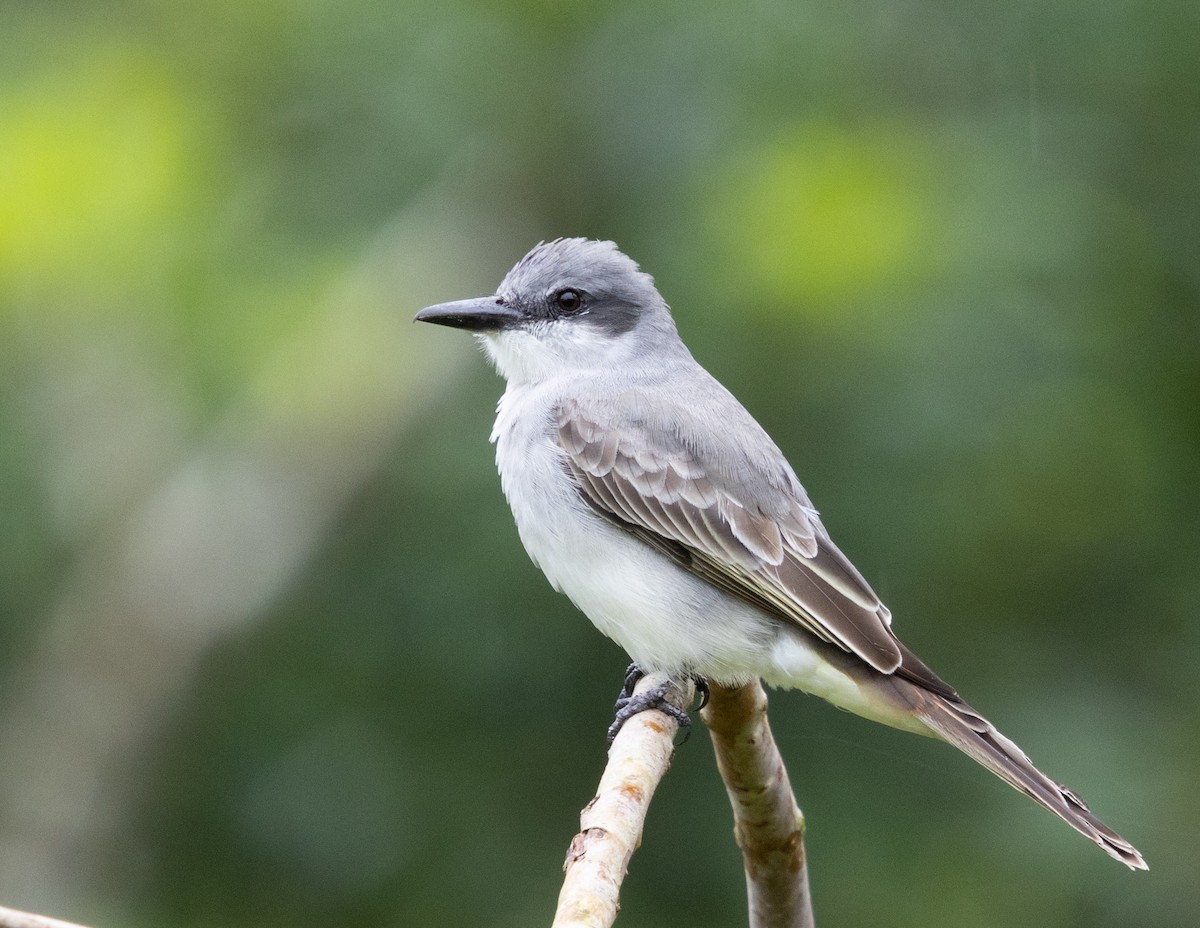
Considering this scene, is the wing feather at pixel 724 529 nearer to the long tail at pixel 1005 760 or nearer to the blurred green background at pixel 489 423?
the long tail at pixel 1005 760

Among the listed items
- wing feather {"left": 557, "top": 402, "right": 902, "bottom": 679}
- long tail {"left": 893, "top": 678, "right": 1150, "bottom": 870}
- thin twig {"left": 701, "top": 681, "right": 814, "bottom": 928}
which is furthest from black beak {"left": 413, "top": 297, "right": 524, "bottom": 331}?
long tail {"left": 893, "top": 678, "right": 1150, "bottom": 870}

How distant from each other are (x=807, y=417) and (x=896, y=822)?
1457 mm

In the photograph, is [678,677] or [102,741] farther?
[102,741]

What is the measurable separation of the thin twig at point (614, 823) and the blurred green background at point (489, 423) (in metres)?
1.74

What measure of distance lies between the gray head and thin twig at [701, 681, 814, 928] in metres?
1.29

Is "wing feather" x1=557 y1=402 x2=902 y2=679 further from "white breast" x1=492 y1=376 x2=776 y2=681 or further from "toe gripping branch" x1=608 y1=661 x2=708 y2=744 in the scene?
"toe gripping branch" x1=608 y1=661 x2=708 y2=744

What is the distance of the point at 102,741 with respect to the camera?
6.10 m

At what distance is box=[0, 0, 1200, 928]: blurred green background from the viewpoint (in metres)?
5.20

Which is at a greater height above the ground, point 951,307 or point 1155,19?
point 1155,19

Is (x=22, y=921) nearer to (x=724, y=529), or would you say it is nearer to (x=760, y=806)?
(x=760, y=806)

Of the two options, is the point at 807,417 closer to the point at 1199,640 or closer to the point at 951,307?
the point at 951,307

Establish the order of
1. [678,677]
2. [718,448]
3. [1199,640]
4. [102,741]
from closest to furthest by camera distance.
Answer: [678,677]
[718,448]
[1199,640]
[102,741]

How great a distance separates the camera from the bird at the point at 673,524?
3.71 m

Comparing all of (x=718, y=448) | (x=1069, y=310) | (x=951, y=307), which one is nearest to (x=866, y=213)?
(x=951, y=307)
